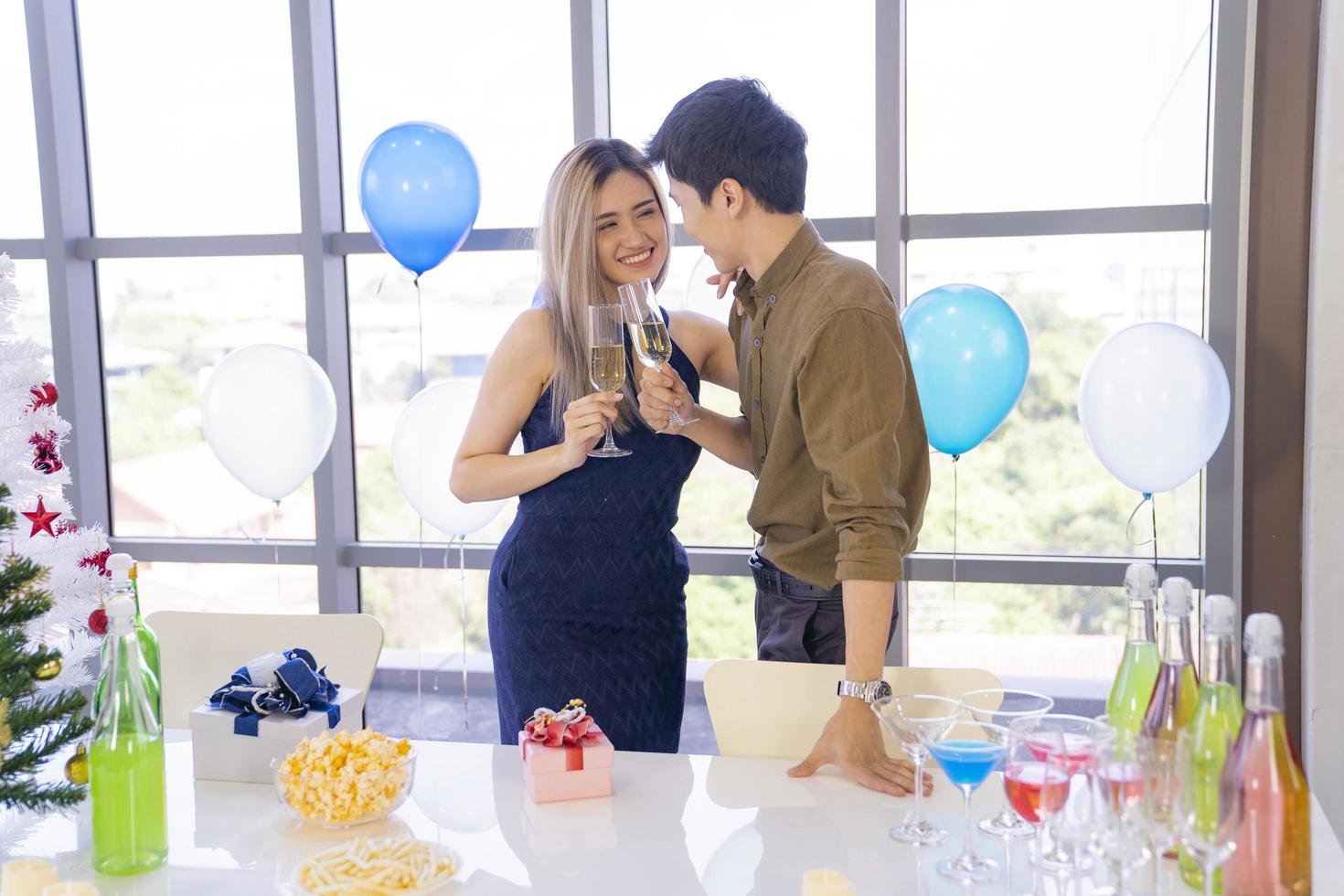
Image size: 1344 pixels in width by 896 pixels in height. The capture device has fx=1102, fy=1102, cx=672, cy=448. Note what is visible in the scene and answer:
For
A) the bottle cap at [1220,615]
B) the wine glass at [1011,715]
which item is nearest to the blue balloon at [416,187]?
the wine glass at [1011,715]

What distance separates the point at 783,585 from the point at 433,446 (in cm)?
139

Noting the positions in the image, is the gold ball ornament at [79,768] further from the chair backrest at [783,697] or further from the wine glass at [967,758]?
the wine glass at [967,758]

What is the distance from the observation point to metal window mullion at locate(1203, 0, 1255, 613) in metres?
3.03

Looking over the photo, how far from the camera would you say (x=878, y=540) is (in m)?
1.67

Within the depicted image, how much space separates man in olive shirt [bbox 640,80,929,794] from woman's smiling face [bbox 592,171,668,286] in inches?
9.8

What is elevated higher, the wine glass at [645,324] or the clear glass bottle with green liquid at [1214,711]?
the wine glass at [645,324]

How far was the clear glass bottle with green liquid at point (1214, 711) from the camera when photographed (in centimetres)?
103

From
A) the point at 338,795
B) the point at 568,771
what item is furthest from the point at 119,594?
the point at 568,771

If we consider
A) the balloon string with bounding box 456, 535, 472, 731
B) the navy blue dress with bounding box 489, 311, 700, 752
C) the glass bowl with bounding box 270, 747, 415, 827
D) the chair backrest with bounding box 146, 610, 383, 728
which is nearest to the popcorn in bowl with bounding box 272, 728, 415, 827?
the glass bowl with bounding box 270, 747, 415, 827

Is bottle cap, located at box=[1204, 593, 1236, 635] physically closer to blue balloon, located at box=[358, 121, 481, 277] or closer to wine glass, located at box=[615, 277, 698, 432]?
wine glass, located at box=[615, 277, 698, 432]

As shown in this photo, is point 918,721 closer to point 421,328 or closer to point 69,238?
point 421,328

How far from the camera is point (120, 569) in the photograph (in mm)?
1321

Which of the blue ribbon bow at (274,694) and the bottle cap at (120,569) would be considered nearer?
the bottle cap at (120,569)

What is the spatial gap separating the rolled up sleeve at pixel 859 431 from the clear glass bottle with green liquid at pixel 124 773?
98 centimetres
